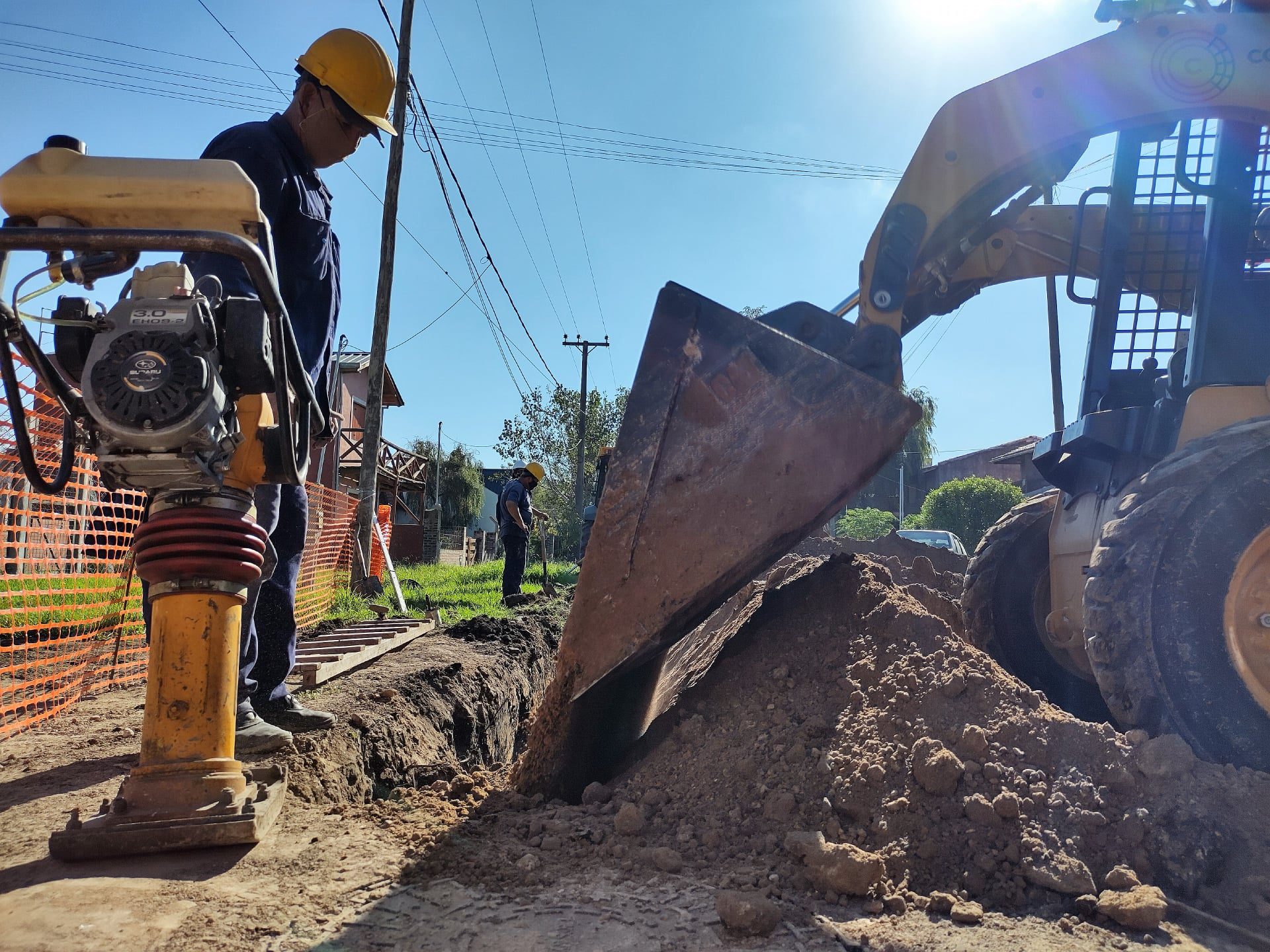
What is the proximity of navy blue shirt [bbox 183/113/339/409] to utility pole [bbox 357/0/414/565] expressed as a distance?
846 centimetres

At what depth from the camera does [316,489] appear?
9.12m

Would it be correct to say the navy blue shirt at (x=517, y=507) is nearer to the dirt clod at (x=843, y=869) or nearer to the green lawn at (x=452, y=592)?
the green lawn at (x=452, y=592)

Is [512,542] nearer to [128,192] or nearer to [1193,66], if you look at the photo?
[1193,66]

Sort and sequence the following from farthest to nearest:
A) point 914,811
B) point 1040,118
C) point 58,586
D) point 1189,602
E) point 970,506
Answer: point 970,506 → point 58,586 → point 1040,118 → point 1189,602 → point 914,811

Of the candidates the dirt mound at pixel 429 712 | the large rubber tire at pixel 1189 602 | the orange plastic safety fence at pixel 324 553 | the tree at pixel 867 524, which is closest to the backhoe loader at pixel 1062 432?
the large rubber tire at pixel 1189 602

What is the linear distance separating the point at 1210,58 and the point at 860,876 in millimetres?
3236

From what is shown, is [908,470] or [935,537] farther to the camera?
[908,470]

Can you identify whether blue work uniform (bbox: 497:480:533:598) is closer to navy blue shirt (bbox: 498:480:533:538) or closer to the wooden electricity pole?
navy blue shirt (bbox: 498:480:533:538)

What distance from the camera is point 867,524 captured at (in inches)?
1113

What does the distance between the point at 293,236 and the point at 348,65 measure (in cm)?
66

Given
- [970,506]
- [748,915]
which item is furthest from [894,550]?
[970,506]

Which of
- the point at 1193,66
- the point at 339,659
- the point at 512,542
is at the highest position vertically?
the point at 1193,66

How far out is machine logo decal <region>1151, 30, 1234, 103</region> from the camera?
3135 mm

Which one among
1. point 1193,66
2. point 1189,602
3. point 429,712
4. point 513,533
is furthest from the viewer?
point 513,533
